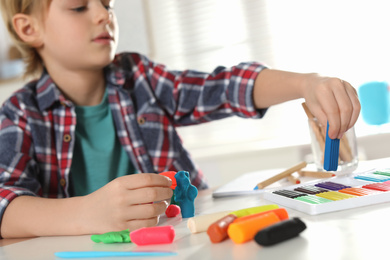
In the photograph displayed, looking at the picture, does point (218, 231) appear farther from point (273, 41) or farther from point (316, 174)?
point (273, 41)

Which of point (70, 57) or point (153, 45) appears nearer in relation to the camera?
point (70, 57)

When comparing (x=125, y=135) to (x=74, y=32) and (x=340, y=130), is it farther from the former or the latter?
(x=340, y=130)

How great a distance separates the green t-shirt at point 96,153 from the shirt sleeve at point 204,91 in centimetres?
14

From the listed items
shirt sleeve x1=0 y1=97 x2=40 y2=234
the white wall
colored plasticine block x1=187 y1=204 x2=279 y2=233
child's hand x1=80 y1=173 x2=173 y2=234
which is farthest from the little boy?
the white wall

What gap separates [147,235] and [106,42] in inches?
22.7

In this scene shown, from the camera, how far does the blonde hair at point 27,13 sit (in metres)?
0.98

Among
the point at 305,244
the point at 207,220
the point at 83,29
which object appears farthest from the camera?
the point at 83,29

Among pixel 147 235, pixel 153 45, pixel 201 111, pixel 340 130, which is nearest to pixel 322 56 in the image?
pixel 153 45

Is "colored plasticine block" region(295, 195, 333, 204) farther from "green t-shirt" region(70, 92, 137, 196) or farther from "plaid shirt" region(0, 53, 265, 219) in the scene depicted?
"green t-shirt" region(70, 92, 137, 196)

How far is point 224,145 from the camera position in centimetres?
190

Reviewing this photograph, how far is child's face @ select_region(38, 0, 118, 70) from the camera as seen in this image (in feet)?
3.06

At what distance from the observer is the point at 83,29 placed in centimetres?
93

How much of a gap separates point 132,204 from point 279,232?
0.81ft

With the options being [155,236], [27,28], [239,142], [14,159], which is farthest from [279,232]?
[239,142]
